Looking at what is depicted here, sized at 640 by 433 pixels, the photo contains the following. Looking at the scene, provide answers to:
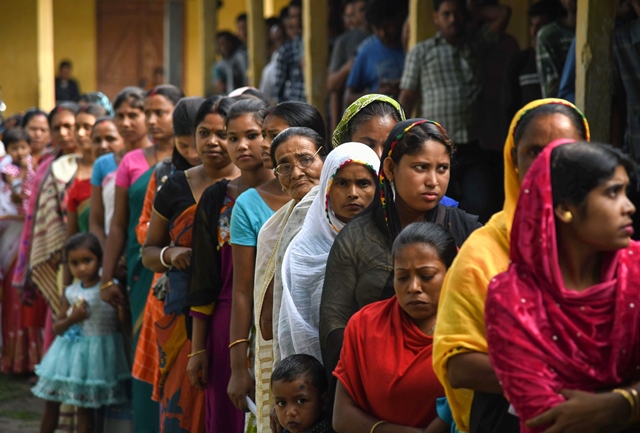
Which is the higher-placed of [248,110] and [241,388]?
[248,110]

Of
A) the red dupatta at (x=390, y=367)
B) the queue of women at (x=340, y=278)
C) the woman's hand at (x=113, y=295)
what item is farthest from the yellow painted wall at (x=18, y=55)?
the red dupatta at (x=390, y=367)

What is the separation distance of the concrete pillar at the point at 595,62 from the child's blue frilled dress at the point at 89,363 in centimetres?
316

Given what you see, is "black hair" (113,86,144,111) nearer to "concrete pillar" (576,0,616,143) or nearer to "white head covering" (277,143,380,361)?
"concrete pillar" (576,0,616,143)

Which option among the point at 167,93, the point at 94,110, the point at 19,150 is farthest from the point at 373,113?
the point at 19,150

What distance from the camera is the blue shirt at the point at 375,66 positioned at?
936 centimetres

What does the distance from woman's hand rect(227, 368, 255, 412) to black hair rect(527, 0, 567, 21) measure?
443 centimetres

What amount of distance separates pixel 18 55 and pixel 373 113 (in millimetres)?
14660

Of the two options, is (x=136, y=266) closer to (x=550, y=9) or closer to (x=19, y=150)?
(x=550, y=9)

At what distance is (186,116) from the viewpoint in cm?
598

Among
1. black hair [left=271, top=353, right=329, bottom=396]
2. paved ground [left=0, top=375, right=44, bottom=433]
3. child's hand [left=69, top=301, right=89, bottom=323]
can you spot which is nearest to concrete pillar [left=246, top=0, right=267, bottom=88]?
paved ground [left=0, top=375, right=44, bottom=433]

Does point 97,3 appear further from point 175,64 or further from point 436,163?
point 436,163

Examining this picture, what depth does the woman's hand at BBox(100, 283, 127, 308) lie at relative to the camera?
6684 millimetres

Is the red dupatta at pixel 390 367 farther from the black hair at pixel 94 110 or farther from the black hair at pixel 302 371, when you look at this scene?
the black hair at pixel 94 110

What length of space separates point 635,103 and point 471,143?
203 cm
